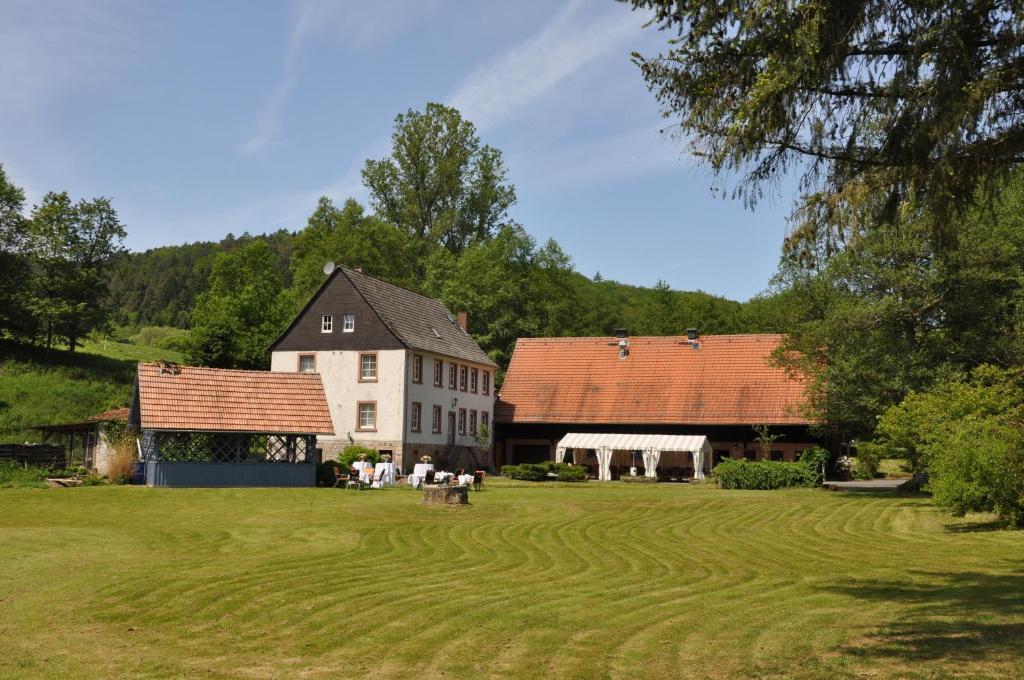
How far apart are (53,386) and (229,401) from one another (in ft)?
86.2

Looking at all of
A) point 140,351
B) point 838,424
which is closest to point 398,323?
point 838,424

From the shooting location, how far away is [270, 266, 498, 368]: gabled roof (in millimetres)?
43406

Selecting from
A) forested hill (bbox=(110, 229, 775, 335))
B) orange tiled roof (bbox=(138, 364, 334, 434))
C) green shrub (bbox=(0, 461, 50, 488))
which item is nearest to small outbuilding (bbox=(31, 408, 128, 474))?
green shrub (bbox=(0, 461, 50, 488))

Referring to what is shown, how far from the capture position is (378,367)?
4281 cm

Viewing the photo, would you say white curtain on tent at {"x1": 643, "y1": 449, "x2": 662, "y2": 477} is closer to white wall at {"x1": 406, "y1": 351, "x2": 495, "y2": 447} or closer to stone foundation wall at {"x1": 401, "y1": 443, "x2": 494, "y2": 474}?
stone foundation wall at {"x1": 401, "y1": 443, "x2": 494, "y2": 474}

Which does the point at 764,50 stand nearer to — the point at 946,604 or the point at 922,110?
the point at 922,110

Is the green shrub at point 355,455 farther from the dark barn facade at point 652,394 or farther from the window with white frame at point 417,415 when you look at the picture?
the dark barn facade at point 652,394

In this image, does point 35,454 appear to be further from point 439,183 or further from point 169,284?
point 169,284

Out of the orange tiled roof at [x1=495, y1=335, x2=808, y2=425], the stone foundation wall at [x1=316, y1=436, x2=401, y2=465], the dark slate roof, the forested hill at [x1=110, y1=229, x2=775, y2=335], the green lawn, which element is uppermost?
the forested hill at [x1=110, y1=229, x2=775, y2=335]

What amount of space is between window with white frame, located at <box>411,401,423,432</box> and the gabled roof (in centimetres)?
253

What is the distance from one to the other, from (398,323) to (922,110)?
3564cm

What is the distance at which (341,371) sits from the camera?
43.6 m

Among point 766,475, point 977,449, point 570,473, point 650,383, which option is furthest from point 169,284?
point 977,449

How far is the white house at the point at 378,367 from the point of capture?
139 feet
